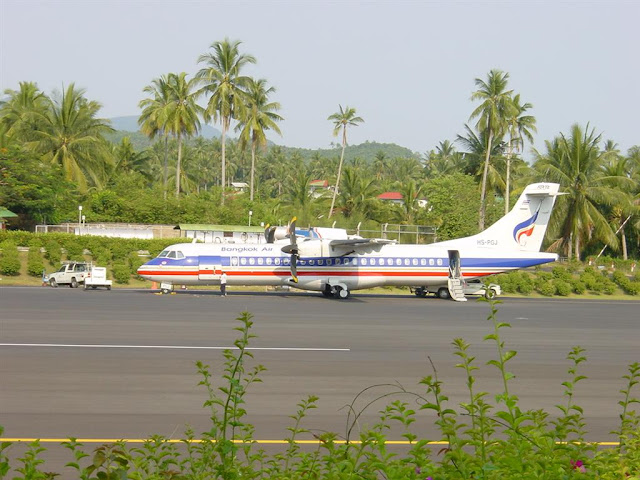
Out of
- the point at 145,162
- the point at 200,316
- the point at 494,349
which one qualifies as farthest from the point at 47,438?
the point at 145,162

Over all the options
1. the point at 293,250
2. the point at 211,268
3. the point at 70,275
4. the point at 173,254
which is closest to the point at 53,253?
the point at 70,275

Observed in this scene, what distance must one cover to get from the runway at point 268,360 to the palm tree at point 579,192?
31941mm

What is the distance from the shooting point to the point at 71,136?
7431 centimetres

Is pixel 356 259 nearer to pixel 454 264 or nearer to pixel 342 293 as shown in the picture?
pixel 342 293

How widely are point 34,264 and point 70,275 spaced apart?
4093 mm

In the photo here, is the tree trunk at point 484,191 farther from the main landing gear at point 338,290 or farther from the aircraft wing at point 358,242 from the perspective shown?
the main landing gear at point 338,290

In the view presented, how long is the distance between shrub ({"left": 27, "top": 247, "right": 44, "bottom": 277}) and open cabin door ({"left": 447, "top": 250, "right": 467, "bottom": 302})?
26.2 m

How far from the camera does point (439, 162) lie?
15562 cm

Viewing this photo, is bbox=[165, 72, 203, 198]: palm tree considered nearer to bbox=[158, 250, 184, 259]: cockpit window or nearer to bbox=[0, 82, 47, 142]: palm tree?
bbox=[0, 82, 47, 142]: palm tree

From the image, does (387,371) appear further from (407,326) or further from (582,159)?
(582,159)

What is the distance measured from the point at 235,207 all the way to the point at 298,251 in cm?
3715

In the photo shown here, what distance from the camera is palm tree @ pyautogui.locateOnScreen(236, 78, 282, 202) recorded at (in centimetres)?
7888

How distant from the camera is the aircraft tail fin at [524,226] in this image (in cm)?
4294

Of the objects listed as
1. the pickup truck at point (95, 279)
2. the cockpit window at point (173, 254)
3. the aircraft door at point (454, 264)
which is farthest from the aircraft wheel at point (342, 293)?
the pickup truck at point (95, 279)
